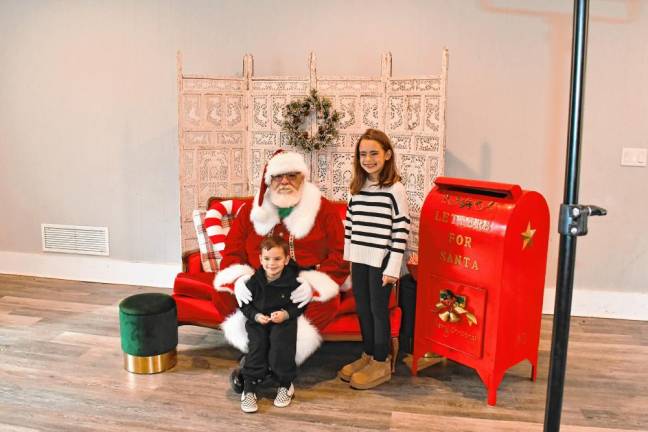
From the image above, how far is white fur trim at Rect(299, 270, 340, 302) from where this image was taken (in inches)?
109

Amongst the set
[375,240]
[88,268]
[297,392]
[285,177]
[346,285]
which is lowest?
[297,392]

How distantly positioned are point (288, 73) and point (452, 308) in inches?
85.5

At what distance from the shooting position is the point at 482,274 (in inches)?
101

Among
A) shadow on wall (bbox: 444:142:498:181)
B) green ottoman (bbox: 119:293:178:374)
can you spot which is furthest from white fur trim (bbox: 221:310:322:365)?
shadow on wall (bbox: 444:142:498:181)

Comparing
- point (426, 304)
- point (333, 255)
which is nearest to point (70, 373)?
point (333, 255)

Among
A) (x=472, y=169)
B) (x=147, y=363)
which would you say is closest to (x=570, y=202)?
(x=147, y=363)

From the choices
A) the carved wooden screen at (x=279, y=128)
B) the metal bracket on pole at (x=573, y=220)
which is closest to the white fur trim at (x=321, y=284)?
the carved wooden screen at (x=279, y=128)

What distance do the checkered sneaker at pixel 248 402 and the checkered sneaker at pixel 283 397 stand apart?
10cm

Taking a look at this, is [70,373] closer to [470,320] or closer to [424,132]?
[470,320]

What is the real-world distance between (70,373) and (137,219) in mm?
1712

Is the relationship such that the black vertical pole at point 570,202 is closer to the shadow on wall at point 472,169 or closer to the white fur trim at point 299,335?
the white fur trim at point 299,335

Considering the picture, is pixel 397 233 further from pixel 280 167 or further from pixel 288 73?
pixel 288 73

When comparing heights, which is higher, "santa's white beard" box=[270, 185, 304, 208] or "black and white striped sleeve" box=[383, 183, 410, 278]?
"santa's white beard" box=[270, 185, 304, 208]

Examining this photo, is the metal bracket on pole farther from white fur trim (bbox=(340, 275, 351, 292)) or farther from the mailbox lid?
white fur trim (bbox=(340, 275, 351, 292))
